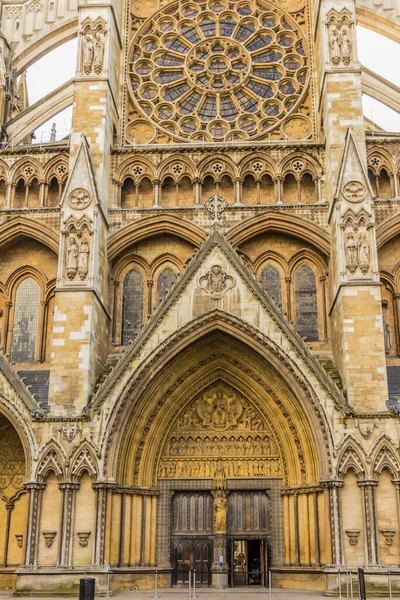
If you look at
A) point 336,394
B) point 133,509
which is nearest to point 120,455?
point 133,509

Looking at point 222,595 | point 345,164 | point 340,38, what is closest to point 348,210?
point 345,164

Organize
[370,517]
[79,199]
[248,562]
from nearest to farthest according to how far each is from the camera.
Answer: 1. [370,517]
2. [248,562]
3. [79,199]

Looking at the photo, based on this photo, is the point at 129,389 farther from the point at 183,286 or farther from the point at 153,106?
the point at 153,106

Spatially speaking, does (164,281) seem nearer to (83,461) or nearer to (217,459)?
(217,459)

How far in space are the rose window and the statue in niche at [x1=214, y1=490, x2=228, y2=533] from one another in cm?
1174

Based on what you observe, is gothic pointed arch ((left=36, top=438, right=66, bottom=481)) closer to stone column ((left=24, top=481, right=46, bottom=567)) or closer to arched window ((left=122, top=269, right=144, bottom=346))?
stone column ((left=24, top=481, right=46, bottom=567))

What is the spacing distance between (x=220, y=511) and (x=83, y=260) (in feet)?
26.6

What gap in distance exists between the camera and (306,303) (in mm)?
23672

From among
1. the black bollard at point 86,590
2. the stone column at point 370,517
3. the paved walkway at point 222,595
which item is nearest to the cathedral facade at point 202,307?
the stone column at point 370,517

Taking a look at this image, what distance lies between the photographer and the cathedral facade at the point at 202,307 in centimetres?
1978

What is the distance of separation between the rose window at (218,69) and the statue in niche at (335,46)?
2068 millimetres

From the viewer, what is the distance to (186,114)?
26.2 m

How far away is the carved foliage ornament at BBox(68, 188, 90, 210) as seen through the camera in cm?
2239

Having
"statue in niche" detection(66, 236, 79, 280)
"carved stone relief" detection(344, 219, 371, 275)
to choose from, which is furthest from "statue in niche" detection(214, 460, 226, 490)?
"statue in niche" detection(66, 236, 79, 280)
